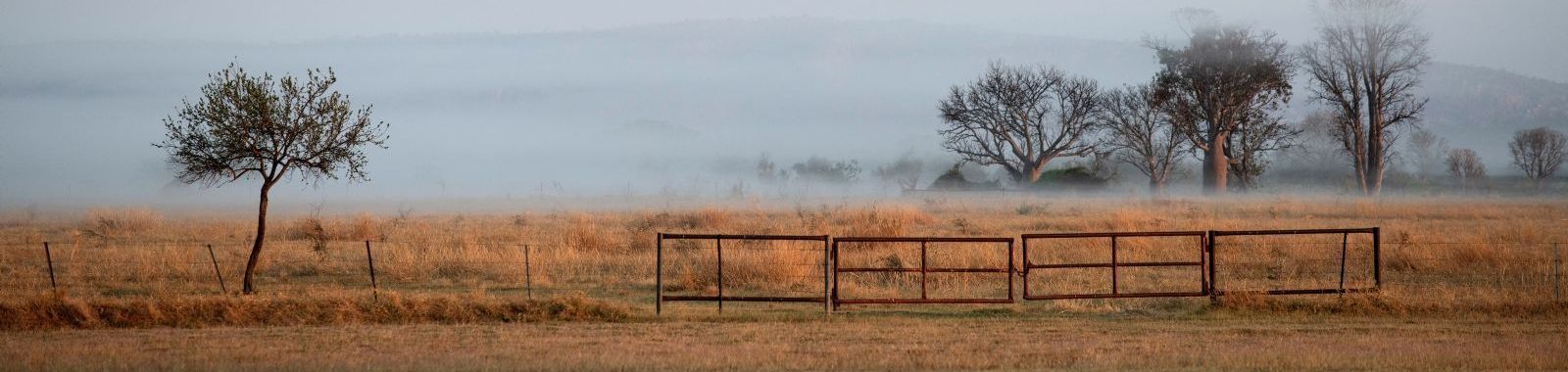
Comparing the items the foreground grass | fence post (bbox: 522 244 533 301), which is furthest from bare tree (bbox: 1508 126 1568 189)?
fence post (bbox: 522 244 533 301)

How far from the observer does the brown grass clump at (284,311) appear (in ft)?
51.6

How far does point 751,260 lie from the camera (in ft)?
70.0

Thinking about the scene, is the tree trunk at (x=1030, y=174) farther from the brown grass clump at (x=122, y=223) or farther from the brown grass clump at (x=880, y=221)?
the brown grass clump at (x=122, y=223)

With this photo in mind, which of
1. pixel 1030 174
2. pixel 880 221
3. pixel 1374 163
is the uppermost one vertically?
pixel 1374 163

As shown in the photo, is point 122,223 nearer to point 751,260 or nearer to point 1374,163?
point 751,260

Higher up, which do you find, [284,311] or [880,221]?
[880,221]

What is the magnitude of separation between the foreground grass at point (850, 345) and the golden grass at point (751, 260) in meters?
1.89

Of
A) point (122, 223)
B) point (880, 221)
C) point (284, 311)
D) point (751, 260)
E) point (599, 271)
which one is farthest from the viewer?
point (122, 223)

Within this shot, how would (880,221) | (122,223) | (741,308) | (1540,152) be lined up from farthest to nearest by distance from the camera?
(1540,152), (122,223), (880,221), (741,308)

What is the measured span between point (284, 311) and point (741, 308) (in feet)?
20.4

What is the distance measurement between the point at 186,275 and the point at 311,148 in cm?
366

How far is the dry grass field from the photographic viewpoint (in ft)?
41.4

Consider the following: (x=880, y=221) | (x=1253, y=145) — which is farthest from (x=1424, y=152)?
(x=880, y=221)

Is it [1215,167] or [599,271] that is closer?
[599,271]
